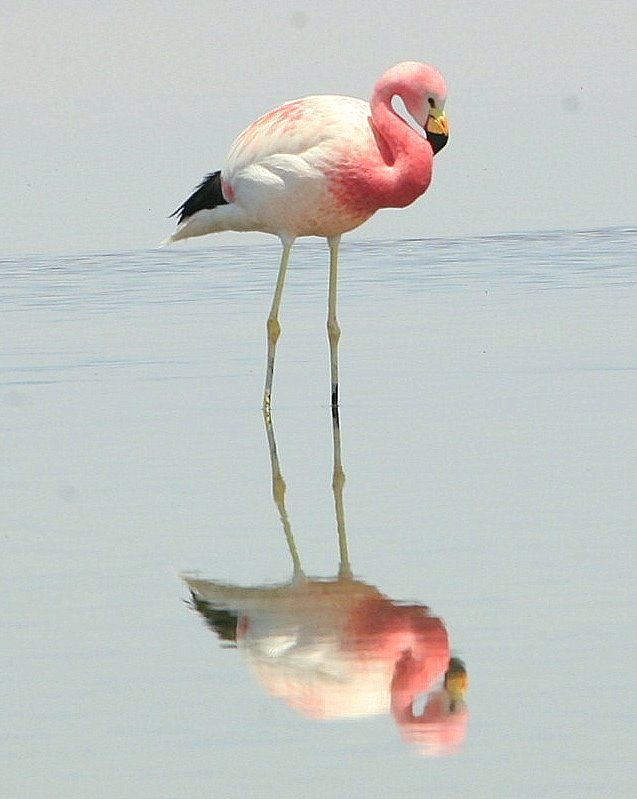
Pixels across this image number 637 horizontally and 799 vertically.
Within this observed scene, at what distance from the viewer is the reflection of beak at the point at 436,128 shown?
10453mm

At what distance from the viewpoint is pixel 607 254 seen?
1589 cm

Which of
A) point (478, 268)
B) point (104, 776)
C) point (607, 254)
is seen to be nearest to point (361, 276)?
point (478, 268)

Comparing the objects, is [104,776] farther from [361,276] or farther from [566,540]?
[361,276]

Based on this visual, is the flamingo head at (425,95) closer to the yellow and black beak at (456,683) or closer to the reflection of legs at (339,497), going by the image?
the reflection of legs at (339,497)

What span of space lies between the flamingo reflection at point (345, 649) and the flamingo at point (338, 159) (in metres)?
3.51

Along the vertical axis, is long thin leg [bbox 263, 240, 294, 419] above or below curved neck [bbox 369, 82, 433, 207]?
below

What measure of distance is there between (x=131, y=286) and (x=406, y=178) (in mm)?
4958

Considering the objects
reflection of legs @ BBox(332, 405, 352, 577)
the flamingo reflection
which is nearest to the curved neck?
reflection of legs @ BBox(332, 405, 352, 577)

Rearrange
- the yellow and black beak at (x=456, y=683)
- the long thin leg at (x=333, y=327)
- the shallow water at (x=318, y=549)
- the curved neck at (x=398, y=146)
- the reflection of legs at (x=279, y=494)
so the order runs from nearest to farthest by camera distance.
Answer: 1. the shallow water at (x=318, y=549)
2. the yellow and black beak at (x=456, y=683)
3. the reflection of legs at (x=279, y=494)
4. the long thin leg at (x=333, y=327)
5. the curved neck at (x=398, y=146)

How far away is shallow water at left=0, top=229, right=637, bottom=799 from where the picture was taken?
5180mm

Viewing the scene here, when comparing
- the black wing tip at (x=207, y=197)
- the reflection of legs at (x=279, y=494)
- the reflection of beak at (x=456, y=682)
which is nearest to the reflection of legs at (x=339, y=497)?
the reflection of legs at (x=279, y=494)

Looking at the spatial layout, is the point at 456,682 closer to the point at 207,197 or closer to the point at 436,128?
the point at 436,128

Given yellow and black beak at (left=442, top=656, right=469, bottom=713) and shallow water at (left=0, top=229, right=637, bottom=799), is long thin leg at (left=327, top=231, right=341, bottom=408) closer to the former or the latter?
shallow water at (left=0, top=229, right=637, bottom=799)

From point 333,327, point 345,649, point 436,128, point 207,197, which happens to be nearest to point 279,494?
point 345,649
